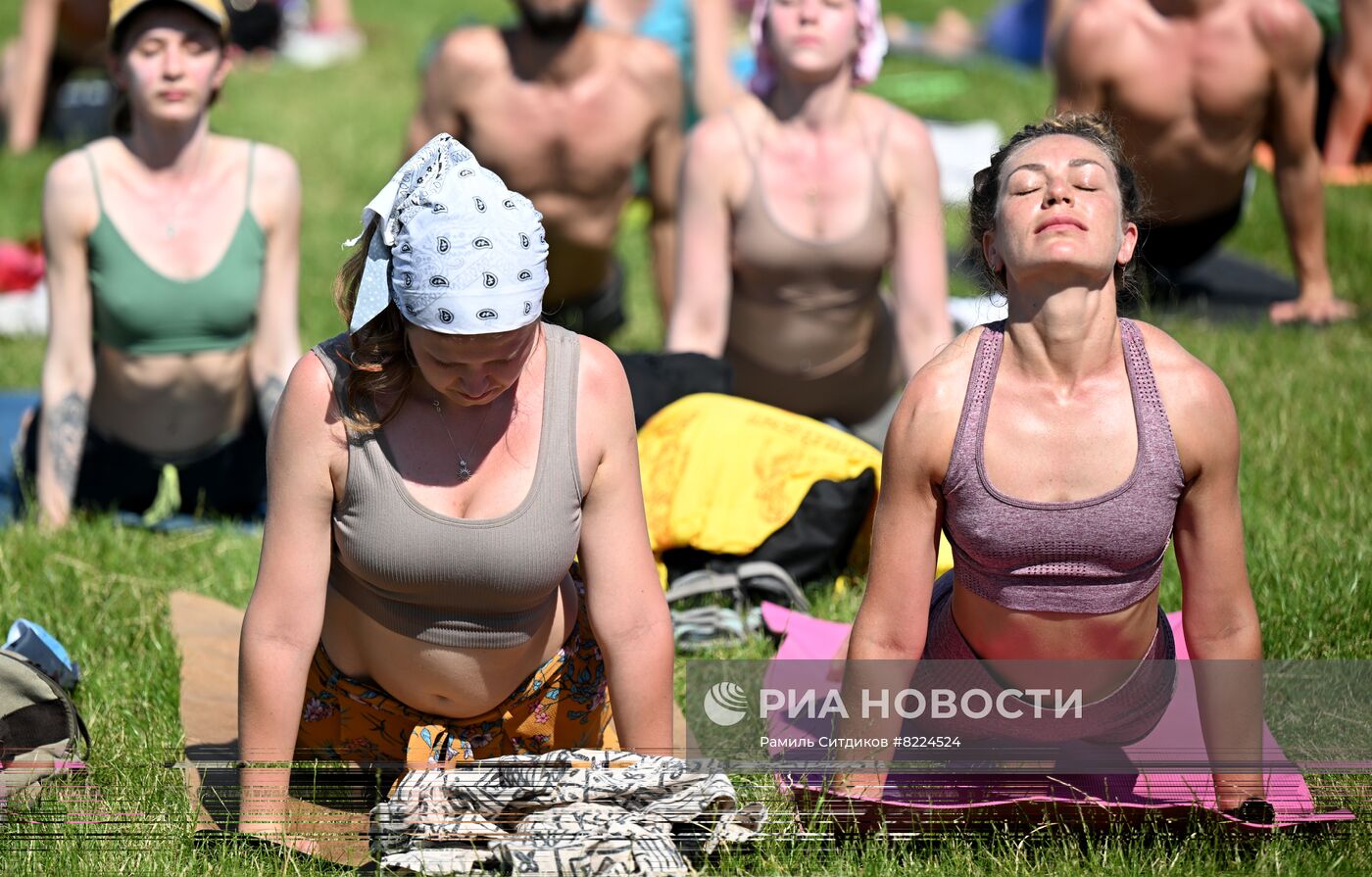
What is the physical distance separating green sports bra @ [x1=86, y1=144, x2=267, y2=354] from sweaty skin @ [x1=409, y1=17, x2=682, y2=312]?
1.47m

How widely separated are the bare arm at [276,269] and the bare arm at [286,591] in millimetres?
2203

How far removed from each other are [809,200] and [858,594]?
1.40 m

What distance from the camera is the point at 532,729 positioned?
11.4 ft

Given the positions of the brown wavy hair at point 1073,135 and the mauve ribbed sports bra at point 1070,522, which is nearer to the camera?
the mauve ribbed sports bra at point 1070,522

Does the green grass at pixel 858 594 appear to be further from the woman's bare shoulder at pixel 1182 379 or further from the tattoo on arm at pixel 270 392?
the woman's bare shoulder at pixel 1182 379

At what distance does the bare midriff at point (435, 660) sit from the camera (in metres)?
3.30

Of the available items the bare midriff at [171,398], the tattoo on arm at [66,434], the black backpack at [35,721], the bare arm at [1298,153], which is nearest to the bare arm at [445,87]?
the bare midriff at [171,398]

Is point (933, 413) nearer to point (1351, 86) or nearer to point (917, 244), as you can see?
point (917, 244)

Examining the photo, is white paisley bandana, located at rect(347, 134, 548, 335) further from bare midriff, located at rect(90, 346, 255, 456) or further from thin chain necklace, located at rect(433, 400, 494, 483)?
bare midriff, located at rect(90, 346, 255, 456)

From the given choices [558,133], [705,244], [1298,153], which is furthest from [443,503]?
[1298,153]

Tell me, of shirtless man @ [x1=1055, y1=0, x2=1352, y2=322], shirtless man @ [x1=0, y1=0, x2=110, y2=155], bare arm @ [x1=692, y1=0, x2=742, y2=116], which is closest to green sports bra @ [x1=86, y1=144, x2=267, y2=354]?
shirtless man @ [x1=1055, y1=0, x2=1352, y2=322]

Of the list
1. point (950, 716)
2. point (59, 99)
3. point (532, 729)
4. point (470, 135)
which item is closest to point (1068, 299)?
point (950, 716)

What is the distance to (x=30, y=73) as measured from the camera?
10703 mm
